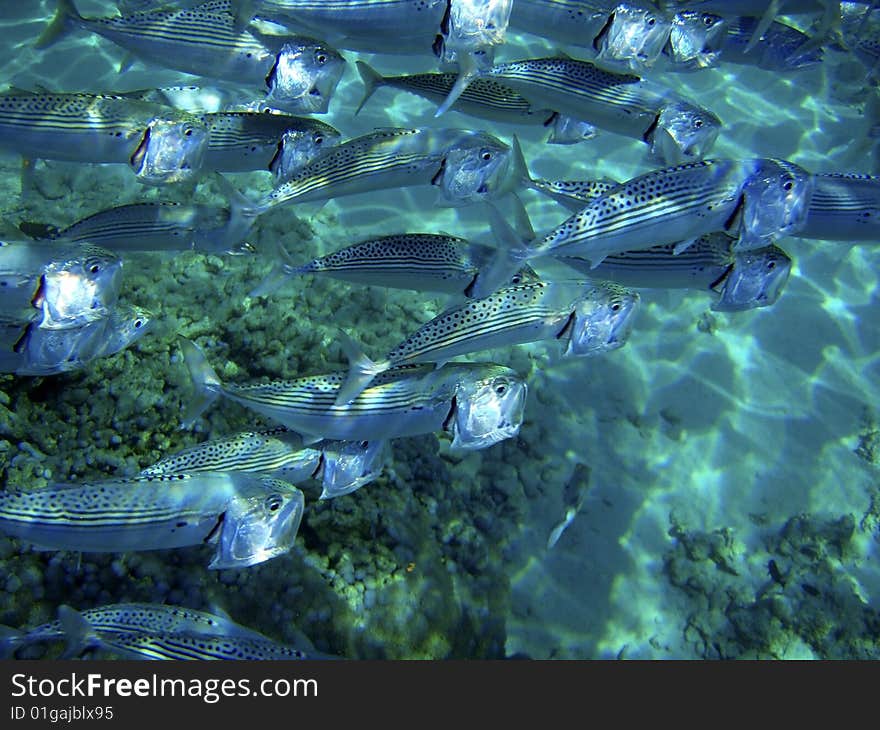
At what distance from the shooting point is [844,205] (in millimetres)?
3682

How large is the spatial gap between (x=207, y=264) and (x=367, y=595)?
3193 mm

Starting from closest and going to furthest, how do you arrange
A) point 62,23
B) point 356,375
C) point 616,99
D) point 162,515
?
point 162,515
point 356,375
point 616,99
point 62,23

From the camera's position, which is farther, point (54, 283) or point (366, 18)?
point (366, 18)

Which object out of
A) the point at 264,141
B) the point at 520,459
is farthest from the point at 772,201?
the point at 520,459

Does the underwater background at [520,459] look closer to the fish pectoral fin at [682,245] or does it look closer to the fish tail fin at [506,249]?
the fish tail fin at [506,249]

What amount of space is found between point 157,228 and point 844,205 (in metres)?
4.24

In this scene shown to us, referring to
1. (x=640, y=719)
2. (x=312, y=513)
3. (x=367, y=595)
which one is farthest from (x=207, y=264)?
(x=640, y=719)

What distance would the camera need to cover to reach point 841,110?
31.4 feet

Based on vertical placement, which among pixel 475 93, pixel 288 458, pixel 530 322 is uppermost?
pixel 475 93

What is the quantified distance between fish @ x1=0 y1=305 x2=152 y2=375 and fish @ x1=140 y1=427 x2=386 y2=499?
0.70 metres

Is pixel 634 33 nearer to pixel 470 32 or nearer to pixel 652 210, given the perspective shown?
pixel 470 32

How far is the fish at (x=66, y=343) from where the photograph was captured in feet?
9.76

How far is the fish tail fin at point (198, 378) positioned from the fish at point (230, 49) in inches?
69.1

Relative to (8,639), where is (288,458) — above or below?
above
